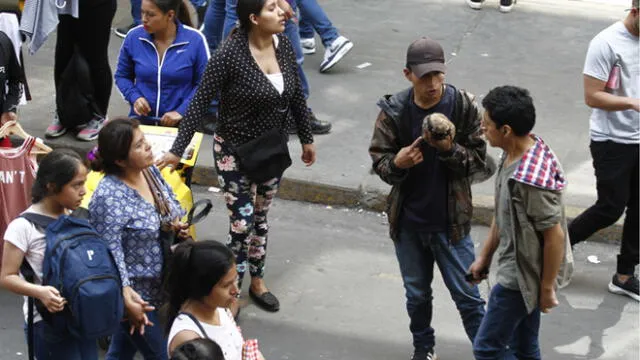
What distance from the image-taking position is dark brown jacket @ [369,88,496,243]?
17.7ft

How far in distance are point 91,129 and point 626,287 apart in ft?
13.0

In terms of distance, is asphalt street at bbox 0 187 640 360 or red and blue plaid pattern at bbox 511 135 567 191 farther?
asphalt street at bbox 0 187 640 360

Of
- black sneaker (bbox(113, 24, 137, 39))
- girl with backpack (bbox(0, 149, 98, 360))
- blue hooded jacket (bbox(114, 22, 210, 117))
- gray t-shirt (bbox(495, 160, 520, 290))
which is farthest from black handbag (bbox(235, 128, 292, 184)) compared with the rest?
black sneaker (bbox(113, 24, 137, 39))

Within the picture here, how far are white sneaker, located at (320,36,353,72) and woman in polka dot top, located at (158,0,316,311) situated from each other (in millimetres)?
3193

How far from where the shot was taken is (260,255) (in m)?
6.49

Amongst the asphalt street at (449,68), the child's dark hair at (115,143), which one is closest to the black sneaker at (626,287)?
the asphalt street at (449,68)

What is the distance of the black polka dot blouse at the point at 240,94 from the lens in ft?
19.3

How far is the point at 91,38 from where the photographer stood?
7.87m

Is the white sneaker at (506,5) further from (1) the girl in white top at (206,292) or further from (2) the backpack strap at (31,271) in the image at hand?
(1) the girl in white top at (206,292)

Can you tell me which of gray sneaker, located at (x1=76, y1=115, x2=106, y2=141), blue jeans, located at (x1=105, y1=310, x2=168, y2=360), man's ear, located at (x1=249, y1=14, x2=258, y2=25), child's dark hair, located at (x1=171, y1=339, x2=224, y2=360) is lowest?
gray sneaker, located at (x1=76, y1=115, x2=106, y2=141)

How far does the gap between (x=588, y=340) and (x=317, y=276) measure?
5.54ft

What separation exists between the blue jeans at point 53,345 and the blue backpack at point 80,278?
2.6 inches

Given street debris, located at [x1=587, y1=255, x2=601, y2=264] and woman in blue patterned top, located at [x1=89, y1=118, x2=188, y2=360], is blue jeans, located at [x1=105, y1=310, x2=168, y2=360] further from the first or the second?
street debris, located at [x1=587, y1=255, x2=601, y2=264]

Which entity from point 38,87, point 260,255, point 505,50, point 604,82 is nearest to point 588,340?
point 604,82
